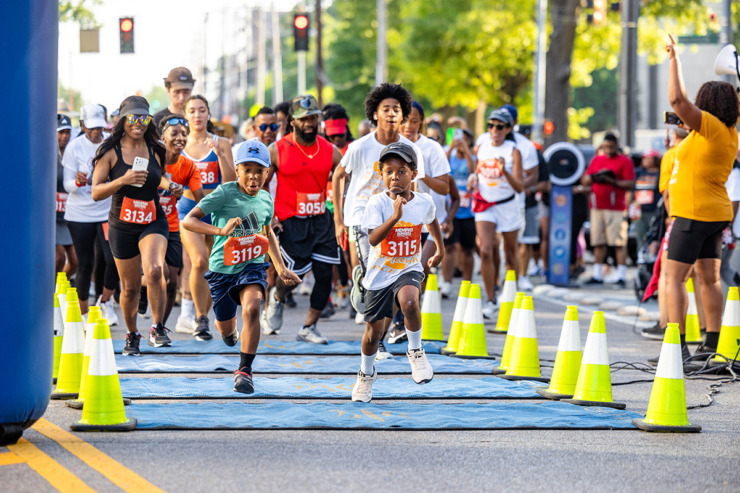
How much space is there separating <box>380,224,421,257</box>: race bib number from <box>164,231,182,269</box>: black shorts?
380 centimetres

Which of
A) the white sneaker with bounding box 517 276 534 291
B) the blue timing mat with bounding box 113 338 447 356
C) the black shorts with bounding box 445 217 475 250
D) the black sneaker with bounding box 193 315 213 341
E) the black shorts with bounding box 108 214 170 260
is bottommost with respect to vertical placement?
the white sneaker with bounding box 517 276 534 291

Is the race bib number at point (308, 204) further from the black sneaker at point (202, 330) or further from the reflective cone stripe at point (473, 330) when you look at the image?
the reflective cone stripe at point (473, 330)

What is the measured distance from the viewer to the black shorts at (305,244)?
11.1m

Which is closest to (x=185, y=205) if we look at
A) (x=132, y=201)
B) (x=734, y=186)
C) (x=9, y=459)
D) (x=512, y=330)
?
(x=132, y=201)

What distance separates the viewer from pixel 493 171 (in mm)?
13461

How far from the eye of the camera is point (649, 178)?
63.8 ft

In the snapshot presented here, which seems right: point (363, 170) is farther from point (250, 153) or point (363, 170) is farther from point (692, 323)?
point (692, 323)

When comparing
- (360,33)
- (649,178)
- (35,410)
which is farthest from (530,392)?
(360,33)

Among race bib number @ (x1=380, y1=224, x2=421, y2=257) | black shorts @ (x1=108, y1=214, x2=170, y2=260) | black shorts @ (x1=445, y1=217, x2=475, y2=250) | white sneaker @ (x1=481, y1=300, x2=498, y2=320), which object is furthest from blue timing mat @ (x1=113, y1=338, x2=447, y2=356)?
black shorts @ (x1=445, y1=217, x2=475, y2=250)

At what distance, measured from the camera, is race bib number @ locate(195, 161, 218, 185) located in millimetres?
11281

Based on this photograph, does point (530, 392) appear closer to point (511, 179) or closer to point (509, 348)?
point (509, 348)

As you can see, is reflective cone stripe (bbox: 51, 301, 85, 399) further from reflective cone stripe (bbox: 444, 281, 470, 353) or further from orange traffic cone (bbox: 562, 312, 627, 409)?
reflective cone stripe (bbox: 444, 281, 470, 353)

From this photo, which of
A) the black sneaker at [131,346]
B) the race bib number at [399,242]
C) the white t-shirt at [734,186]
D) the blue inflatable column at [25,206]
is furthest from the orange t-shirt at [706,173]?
the blue inflatable column at [25,206]

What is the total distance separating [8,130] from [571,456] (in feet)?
11.2
